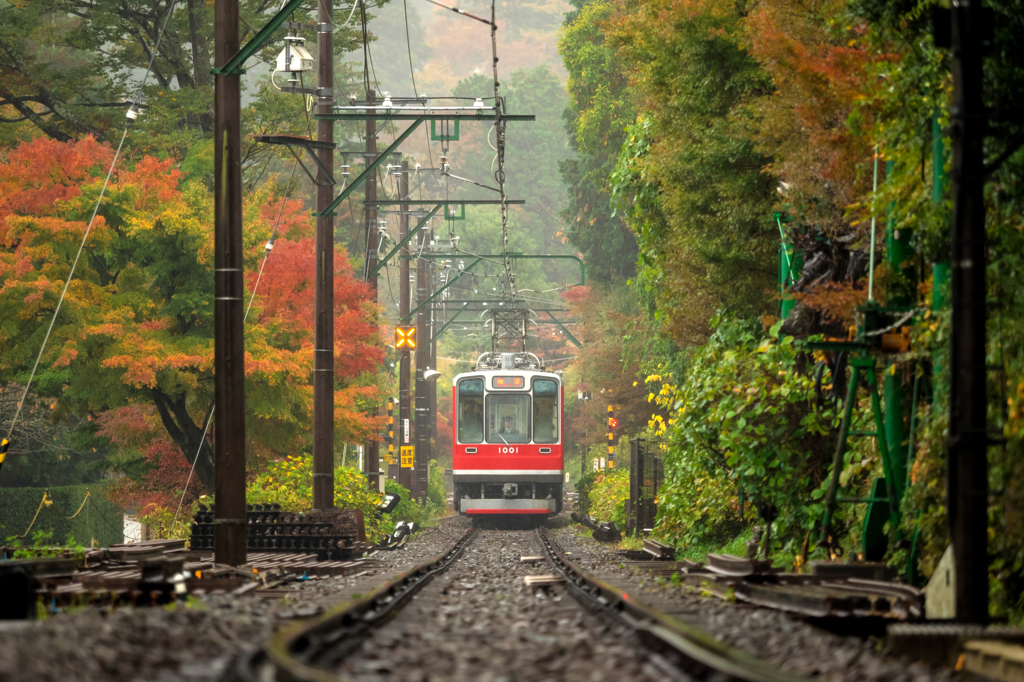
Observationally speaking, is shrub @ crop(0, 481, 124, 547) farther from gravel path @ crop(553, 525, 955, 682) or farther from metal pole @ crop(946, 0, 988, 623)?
metal pole @ crop(946, 0, 988, 623)

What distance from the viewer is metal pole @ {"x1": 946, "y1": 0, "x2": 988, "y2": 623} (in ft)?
20.1

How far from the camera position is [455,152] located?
85062 millimetres

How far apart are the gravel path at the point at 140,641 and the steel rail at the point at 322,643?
0.14 metres

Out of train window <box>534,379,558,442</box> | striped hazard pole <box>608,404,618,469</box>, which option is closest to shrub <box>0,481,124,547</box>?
train window <box>534,379,558,442</box>

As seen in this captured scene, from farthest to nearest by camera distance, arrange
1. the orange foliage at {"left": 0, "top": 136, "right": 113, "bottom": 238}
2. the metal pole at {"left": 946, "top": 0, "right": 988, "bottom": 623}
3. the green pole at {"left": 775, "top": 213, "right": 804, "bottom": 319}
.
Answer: the orange foliage at {"left": 0, "top": 136, "right": 113, "bottom": 238} → the green pole at {"left": 775, "top": 213, "right": 804, "bottom": 319} → the metal pole at {"left": 946, "top": 0, "right": 988, "bottom": 623}

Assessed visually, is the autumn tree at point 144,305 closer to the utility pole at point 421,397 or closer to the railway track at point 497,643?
the utility pole at point 421,397

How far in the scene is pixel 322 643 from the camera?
5.38 meters

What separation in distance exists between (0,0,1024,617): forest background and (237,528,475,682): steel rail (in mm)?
3741

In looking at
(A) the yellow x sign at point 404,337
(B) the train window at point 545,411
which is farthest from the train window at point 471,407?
(A) the yellow x sign at point 404,337

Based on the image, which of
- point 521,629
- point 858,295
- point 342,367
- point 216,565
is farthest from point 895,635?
point 342,367

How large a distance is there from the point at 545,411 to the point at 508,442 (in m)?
1.10

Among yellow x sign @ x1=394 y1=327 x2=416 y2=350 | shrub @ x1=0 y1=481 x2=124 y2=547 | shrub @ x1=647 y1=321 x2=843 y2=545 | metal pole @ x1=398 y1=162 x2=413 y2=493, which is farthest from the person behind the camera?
metal pole @ x1=398 y1=162 x2=413 y2=493

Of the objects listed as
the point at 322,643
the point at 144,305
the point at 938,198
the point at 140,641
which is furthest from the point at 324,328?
the point at 140,641

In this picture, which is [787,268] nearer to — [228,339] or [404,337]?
[228,339]
